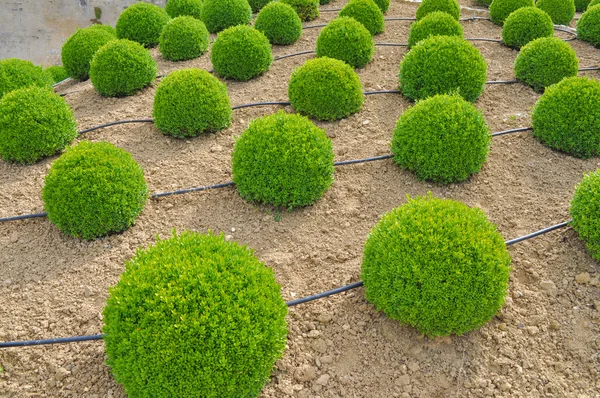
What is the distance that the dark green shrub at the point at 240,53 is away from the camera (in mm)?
7715

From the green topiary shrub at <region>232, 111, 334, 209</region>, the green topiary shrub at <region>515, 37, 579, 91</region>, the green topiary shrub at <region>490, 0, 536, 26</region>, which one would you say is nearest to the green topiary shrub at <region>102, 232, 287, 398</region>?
the green topiary shrub at <region>232, 111, 334, 209</region>

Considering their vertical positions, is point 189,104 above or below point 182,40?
below

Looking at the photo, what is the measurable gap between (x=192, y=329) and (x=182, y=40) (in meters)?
7.14

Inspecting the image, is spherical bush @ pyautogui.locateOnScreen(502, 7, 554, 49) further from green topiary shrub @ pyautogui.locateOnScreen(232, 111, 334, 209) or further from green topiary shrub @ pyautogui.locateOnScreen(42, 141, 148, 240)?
green topiary shrub @ pyautogui.locateOnScreen(42, 141, 148, 240)

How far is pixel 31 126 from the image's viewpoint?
19.4ft

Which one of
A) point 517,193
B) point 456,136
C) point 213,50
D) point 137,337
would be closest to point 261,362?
point 137,337

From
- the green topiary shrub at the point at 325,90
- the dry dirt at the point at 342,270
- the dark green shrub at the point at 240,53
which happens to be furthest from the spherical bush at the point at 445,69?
the dark green shrub at the point at 240,53

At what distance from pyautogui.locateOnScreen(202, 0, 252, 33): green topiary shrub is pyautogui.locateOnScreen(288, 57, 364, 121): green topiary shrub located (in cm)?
420

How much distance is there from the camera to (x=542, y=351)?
370 cm

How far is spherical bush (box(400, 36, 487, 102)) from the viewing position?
21.3ft

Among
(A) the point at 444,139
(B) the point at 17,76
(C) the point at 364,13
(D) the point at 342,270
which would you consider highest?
(C) the point at 364,13

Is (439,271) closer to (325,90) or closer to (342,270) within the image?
(342,270)

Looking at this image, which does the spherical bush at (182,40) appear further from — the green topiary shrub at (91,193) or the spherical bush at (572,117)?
the spherical bush at (572,117)

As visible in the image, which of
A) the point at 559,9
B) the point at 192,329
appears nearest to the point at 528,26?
the point at 559,9
